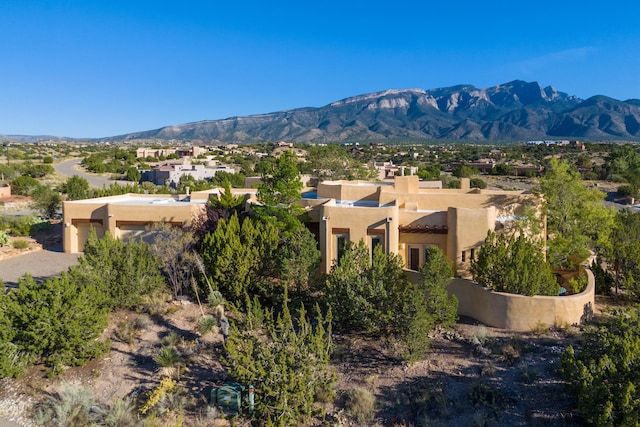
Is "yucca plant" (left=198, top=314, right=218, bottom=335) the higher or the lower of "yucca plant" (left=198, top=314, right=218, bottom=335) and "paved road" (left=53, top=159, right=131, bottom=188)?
the lower

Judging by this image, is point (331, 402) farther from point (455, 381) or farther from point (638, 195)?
point (638, 195)

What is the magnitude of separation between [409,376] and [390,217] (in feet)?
23.1

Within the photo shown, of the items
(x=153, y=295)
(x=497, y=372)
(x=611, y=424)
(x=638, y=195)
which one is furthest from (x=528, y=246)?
(x=638, y=195)

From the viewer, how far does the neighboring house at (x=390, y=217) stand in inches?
735

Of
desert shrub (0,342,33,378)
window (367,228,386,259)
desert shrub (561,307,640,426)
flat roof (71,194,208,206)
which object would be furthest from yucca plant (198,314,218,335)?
desert shrub (561,307,640,426)

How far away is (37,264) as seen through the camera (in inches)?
896

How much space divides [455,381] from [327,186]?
12832mm

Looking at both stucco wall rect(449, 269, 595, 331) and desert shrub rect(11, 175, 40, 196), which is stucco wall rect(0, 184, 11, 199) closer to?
desert shrub rect(11, 175, 40, 196)

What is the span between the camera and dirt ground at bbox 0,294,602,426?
12.1 meters

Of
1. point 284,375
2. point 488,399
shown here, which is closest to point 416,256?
point 488,399

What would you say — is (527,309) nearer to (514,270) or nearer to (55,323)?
(514,270)

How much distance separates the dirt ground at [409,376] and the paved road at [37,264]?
659 cm

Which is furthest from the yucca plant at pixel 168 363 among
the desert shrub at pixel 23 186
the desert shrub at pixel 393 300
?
the desert shrub at pixel 23 186

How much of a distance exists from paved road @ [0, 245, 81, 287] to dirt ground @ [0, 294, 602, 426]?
659 centimetres
